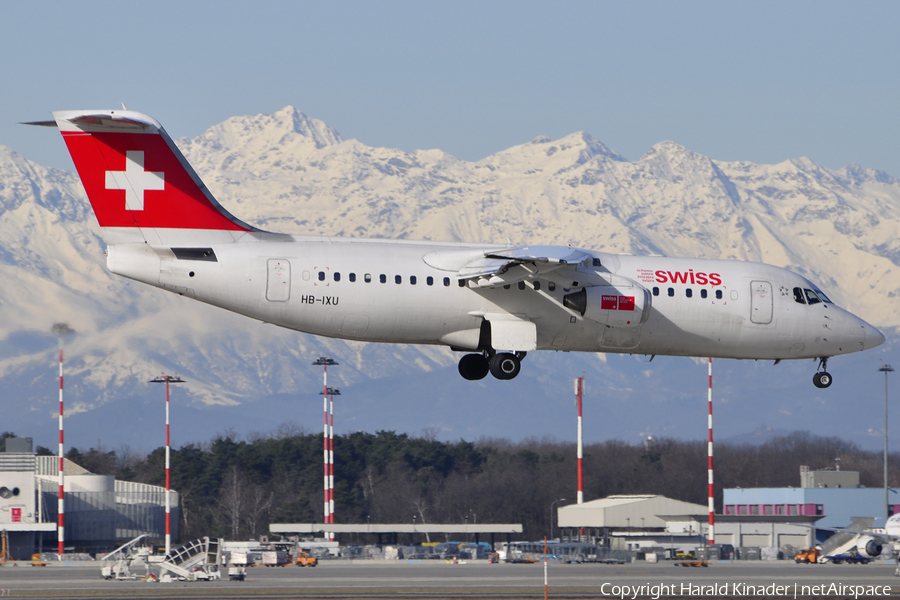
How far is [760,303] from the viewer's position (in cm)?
3866

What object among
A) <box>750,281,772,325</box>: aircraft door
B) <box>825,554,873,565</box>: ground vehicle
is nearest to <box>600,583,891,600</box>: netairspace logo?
<box>750,281,772,325</box>: aircraft door

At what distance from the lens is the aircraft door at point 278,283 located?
35.0m

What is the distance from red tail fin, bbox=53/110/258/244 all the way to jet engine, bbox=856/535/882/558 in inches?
1748

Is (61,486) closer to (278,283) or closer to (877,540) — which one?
(877,540)

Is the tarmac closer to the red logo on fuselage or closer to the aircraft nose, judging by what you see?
the aircraft nose

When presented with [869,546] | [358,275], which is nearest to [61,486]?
[869,546]

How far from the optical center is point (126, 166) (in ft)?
116

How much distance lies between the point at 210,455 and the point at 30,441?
41.0m

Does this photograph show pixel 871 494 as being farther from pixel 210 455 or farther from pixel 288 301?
pixel 288 301

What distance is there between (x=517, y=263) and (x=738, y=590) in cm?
1695

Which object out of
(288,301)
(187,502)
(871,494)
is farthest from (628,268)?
(187,502)

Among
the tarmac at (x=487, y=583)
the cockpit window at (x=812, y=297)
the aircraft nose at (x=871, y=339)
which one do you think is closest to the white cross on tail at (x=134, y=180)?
the tarmac at (x=487, y=583)

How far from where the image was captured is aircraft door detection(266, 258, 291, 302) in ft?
115

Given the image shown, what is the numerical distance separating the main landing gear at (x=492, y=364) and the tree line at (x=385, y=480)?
89.5 m
